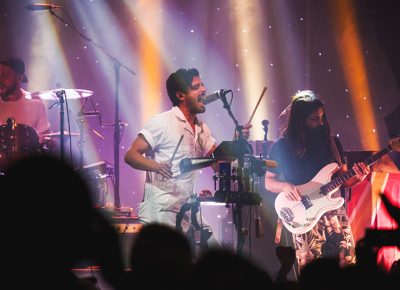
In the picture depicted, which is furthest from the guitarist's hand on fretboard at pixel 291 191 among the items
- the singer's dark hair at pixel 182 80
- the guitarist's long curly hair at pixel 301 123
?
the singer's dark hair at pixel 182 80

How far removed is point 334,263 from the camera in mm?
2535

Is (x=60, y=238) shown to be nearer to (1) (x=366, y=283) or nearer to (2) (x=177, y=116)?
(1) (x=366, y=283)

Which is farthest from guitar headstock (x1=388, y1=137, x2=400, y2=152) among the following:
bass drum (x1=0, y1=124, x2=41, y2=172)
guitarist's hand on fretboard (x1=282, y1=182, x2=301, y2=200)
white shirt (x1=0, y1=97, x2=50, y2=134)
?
white shirt (x1=0, y1=97, x2=50, y2=134)

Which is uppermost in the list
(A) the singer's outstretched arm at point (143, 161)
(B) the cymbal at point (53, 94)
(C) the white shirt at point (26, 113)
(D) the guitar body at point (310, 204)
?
(B) the cymbal at point (53, 94)

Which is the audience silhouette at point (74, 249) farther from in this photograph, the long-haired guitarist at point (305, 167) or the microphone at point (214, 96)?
the long-haired guitarist at point (305, 167)

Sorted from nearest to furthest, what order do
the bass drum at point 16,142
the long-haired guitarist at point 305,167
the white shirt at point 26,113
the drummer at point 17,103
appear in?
the long-haired guitarist at point 305,167 → the bass drum at point 16,142 → the drummer at point 17,103 → the white shirt at point 26,113

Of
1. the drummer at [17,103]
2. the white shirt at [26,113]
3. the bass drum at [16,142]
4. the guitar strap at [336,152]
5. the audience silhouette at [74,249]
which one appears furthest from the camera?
the white shirt at [26,113]

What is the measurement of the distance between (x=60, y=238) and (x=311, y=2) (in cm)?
969

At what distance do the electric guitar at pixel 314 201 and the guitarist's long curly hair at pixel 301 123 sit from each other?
305mm

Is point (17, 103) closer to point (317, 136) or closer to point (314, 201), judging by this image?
point (317, 136)

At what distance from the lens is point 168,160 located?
6.64m

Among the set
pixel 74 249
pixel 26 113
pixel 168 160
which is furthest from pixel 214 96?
pixel 74 249

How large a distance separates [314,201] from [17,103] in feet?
13.4

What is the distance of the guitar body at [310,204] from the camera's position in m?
7.15
